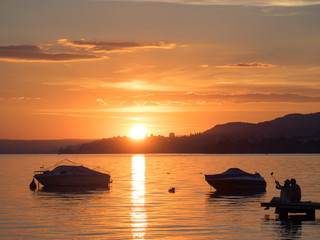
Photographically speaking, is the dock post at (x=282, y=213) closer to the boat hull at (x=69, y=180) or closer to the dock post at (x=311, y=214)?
the dock post at (x=311, y=214)

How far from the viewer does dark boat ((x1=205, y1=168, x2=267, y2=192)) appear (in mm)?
71125

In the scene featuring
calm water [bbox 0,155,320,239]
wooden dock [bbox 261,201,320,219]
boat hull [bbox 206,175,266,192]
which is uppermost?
boat hull [bbox 206,175,266,192]

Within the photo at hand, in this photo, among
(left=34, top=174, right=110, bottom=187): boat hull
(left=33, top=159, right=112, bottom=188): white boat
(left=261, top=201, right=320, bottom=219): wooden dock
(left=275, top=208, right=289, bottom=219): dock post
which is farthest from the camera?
(left=33, top=159, right=112, bottom=188): white boat

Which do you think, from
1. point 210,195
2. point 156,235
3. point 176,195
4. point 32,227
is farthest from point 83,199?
point 156,235

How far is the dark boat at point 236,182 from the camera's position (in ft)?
233

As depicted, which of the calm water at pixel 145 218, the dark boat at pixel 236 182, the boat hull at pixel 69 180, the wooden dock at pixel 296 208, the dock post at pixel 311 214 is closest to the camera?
the calm water at pixel 145 218

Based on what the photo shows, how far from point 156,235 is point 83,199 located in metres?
29.2

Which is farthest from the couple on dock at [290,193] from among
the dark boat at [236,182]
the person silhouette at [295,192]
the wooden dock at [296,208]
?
the dark boat at [236,182]

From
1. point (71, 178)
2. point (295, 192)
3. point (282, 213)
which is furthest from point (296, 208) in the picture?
point (71, 178)

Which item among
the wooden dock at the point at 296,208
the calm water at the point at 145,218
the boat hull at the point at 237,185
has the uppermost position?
the boat hull at the point at 237,185

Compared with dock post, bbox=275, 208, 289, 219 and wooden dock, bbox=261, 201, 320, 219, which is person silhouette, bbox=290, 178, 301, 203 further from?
dock post, bbox=275, 208, 289, 219

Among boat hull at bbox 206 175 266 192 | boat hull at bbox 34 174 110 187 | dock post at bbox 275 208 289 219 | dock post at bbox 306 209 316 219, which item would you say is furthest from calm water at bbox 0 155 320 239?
boat hull at bbox 34 174 110 187

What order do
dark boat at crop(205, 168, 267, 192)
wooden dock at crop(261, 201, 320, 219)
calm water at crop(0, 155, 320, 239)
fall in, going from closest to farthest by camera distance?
calm water at crop(0, 155, 320, 239)
wooden dock at crop(261, 201, 320, 219)
dark boat at crop(205, 168, 267, 192)

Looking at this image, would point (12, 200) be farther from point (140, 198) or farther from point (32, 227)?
point (32, 227)
